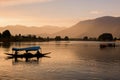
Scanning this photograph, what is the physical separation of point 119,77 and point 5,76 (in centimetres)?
2052

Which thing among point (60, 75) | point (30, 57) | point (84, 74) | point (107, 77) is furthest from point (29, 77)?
point (30, 57)

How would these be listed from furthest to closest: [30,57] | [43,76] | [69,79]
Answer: [30,57] < [43,76] < [69,79]

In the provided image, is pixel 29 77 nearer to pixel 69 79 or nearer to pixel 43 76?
pixel 43 76

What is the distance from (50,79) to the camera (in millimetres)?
46125

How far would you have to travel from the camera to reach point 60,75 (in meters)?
50.1

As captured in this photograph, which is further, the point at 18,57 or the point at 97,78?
the point at 18,57

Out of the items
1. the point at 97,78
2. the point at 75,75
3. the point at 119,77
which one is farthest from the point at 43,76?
the point at 119,77

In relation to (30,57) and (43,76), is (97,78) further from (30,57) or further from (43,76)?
(30,57)

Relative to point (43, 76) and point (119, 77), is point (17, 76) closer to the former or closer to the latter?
point (43, 76)

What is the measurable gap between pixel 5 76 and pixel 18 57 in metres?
36.7

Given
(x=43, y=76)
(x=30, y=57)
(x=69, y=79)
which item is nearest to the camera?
(x=69, y=79)

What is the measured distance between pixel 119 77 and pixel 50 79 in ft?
40.7

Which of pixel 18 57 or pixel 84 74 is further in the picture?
pixel 18 57

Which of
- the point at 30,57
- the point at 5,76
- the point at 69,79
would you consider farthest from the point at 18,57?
the point at 69,79
